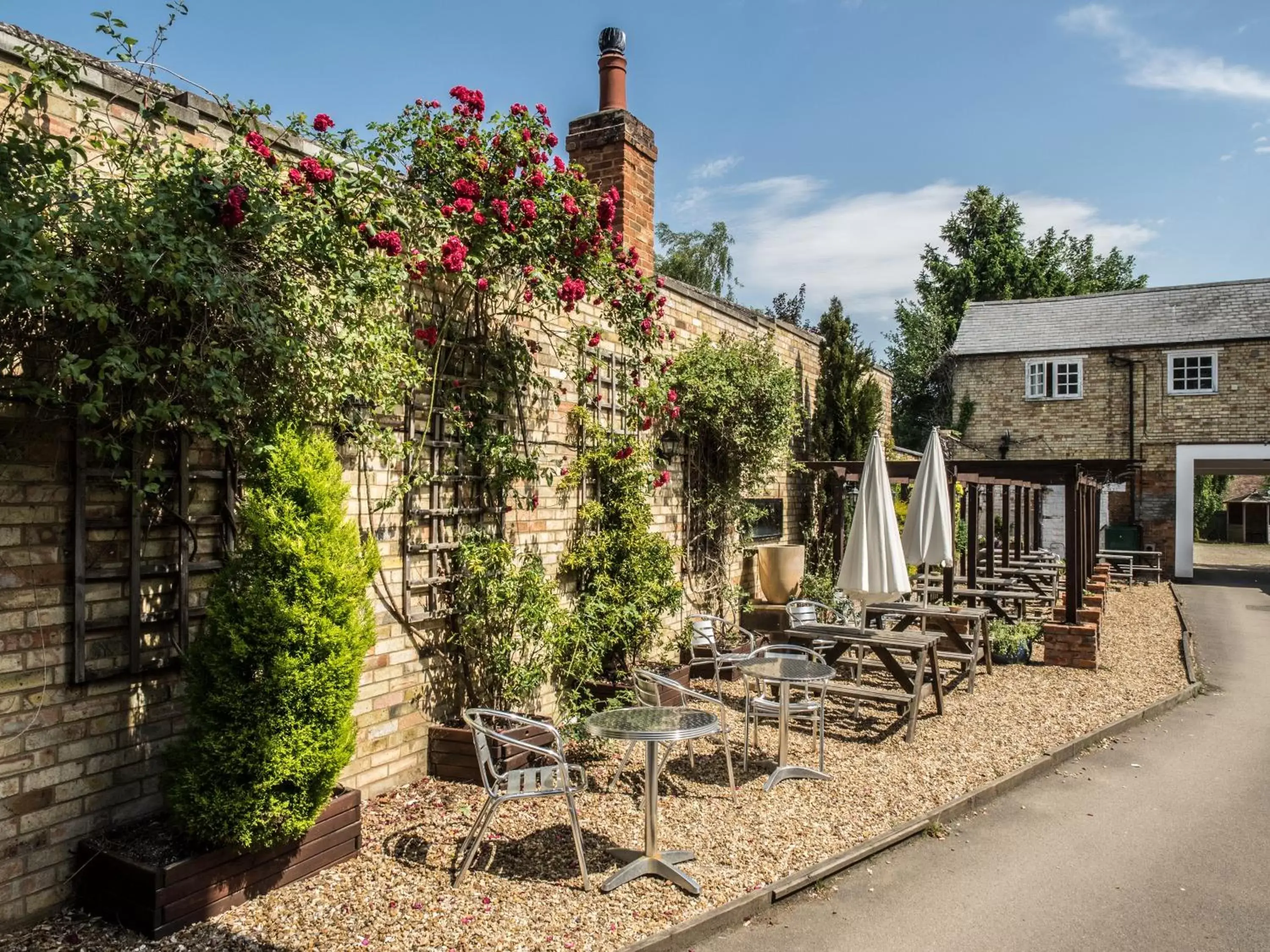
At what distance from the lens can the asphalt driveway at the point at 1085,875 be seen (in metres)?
4.04

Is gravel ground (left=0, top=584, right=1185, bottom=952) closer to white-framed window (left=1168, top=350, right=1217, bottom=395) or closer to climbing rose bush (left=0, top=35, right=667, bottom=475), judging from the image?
climbing rose bush (left=0, top=35, right=667, bottom=475)

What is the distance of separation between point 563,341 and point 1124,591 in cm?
1629

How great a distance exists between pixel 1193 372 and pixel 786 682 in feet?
72.0

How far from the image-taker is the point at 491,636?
5.95m

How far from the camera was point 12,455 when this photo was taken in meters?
3.49

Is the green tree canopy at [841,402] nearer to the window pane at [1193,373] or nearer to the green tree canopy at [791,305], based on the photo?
the window pane at [1193,373]

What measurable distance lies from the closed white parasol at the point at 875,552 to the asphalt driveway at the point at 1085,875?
1.99m

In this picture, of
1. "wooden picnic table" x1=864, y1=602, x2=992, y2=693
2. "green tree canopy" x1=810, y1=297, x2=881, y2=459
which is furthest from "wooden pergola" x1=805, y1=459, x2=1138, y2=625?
"wooden picnic table" x1=864, y1=602, x2=992, y2=693

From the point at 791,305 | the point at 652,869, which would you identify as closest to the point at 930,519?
the point at 652,869

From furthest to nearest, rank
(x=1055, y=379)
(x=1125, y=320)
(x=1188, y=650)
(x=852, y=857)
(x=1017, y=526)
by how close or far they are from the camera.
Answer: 1. (x=1125, y=320)
2. (x=1055, y=379)
3. (x=1017, y=526)
4. (x=1188, y=650)
5. (x=852, y=857)

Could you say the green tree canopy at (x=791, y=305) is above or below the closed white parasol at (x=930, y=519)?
above

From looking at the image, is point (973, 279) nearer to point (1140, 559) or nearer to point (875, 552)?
point (1140, 559)

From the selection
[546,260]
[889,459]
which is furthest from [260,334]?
[889,459]

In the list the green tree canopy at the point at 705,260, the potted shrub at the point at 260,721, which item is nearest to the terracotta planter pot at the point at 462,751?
the potted shrub at the point at 260,721
